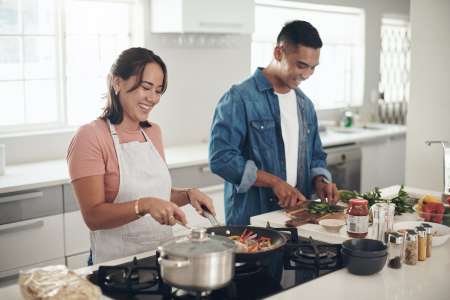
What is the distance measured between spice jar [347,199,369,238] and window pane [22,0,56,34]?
2.65m

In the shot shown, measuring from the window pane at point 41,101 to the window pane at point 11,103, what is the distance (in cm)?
4

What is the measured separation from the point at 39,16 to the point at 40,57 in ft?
0.85

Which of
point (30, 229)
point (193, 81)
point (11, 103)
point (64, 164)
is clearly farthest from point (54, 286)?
point (193, 81)

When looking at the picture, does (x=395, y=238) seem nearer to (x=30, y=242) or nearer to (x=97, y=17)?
(x=30, y=242)

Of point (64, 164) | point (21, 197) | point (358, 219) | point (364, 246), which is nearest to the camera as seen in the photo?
point (364, 246)

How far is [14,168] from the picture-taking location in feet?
12.6

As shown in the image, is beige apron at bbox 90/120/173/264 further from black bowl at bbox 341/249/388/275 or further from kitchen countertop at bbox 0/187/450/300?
black bowl at bbox 341/249/388/275

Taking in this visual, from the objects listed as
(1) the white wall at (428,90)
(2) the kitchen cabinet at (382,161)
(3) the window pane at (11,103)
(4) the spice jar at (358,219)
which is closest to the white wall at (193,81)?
(3) the window pane at (11,103)

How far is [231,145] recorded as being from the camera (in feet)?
9.28

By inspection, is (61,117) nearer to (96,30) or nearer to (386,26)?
(96,30)

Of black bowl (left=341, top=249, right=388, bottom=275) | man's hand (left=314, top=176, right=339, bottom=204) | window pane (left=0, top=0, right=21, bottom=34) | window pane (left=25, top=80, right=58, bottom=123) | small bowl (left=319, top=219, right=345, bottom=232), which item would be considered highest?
window pane (left=0, top=0, right=21, bottom=34)

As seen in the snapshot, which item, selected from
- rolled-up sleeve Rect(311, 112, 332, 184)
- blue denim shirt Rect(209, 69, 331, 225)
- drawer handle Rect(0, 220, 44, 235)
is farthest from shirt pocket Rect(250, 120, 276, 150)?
drawer handle Rect(0, 220, 44, 235)

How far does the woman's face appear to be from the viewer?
2.26m

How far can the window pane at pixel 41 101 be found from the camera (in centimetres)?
416
